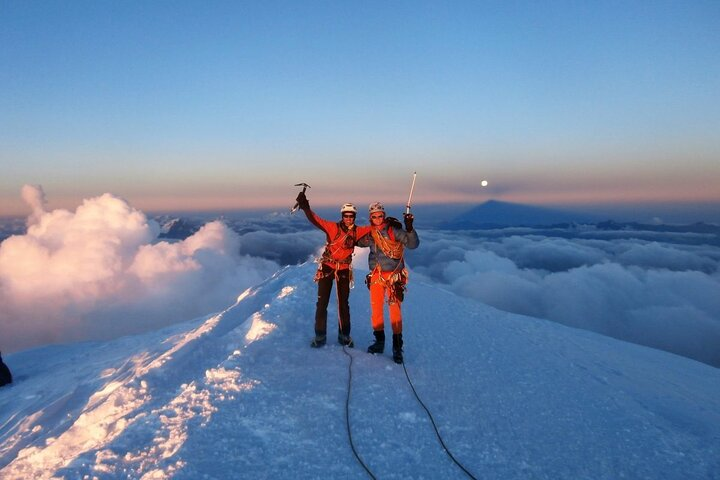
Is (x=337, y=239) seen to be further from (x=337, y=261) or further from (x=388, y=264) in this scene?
(x=388, y=264)

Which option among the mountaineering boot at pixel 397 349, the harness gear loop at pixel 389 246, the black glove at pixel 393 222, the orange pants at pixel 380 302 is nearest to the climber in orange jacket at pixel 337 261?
the harness gear loop at pixel 389 246

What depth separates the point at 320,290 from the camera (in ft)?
26.4

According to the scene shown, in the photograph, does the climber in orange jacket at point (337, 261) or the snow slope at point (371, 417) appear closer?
the snow slope at point (371, 417)

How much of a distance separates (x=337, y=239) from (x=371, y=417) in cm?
353

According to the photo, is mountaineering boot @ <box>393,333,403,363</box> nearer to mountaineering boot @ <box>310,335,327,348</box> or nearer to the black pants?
the black pants

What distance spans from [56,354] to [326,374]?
57.5m

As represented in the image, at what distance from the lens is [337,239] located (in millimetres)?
7754

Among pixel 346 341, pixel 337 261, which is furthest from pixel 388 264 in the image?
pixel 346 341

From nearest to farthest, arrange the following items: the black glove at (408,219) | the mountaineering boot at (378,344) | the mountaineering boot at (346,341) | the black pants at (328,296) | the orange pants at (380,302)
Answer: the black glove at (408,219) → the orange pants at (380,302) → the mountaineering boot at (378,344) → the black pants at (328,296) → the mountaineering boot at (346,341)

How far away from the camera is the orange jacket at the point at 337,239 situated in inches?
300

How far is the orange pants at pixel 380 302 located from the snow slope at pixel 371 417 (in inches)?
28.5

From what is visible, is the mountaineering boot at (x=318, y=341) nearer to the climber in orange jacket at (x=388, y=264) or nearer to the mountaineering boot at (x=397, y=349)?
the climber in orange jacket at (x=388, y=264)

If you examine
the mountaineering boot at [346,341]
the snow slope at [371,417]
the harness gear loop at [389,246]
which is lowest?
the snow slope at [371,417]

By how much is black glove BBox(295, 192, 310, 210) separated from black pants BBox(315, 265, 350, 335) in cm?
144
